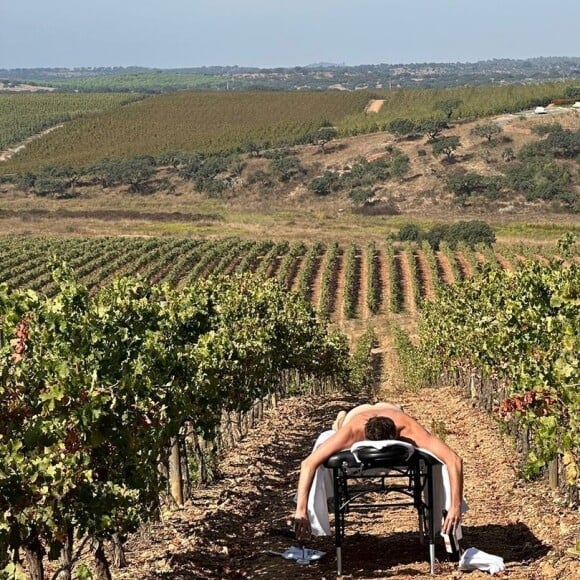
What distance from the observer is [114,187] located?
10675 centimetres

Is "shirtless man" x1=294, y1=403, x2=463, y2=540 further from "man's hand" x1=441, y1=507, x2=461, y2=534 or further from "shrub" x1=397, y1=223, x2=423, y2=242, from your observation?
"shrub" x1=397, y1=223, x2=423, y2=242

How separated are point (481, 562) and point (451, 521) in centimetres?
34

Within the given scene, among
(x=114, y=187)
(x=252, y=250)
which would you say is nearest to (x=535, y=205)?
(x=252, y=250)

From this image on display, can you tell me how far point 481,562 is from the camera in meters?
6.83

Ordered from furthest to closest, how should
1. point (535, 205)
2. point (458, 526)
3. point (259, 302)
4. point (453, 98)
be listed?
point (453, 98) < point (535, 205) < point (259, 302) < point (458, 526)

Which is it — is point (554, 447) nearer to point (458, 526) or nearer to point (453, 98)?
point (458, 526)

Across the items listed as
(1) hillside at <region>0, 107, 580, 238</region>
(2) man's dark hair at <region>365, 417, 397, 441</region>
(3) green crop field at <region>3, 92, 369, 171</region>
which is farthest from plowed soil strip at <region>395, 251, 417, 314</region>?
(3) green crop field at <region>3, 92, 369, 171</region>

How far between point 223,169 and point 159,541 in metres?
101

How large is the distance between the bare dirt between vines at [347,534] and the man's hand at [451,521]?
30cm

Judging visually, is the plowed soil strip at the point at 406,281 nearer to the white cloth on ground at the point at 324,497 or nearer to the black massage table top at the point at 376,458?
the white cloth on ground at the point at 324,497

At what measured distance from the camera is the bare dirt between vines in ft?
24.0

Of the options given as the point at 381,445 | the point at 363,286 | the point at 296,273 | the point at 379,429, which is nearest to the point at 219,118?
the point at 296,273

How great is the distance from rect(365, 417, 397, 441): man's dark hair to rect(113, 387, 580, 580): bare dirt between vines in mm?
1076

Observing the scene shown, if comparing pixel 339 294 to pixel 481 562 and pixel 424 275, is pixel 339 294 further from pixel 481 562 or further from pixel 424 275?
pixel 481 562
